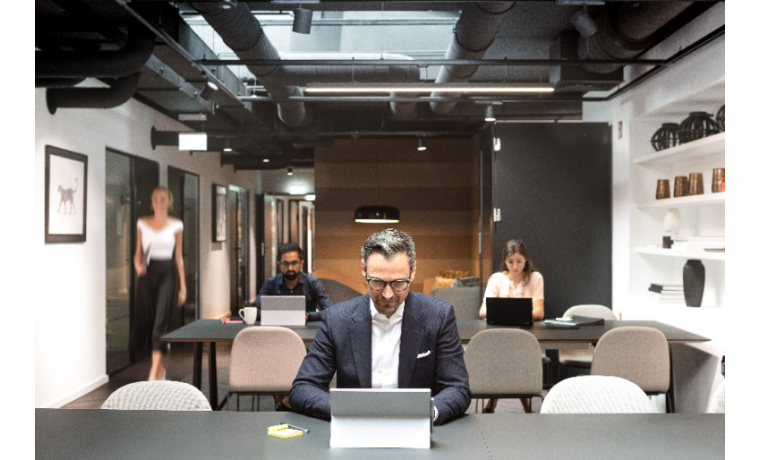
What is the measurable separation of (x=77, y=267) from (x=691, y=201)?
5743 mm

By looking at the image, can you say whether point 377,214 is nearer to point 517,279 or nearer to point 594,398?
point 517,279

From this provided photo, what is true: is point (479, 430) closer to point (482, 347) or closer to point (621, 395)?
point (621, 395)

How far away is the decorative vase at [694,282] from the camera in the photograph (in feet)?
18.8

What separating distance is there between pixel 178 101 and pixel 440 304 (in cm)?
706

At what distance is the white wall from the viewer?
606 cm

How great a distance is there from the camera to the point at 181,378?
7730 mm

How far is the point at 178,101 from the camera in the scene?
29.3 feet

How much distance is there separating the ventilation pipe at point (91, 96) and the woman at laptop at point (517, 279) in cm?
374

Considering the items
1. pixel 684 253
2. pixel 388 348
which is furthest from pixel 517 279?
pixel 388 348

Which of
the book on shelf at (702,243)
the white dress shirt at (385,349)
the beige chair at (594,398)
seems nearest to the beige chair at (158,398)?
the white dress shirt at (385,349)

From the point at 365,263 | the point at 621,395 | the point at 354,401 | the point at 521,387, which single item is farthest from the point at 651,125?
the point at 354,401

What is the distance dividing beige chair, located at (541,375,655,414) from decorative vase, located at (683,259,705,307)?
313cm

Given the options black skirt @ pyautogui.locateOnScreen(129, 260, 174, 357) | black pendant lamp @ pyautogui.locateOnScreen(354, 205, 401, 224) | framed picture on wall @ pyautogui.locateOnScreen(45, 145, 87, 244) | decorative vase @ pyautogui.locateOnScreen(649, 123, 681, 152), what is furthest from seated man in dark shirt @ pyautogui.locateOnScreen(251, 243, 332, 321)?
black pendant lamp @ pyautogui.locateOnScreen(354, 205, 401, 224)

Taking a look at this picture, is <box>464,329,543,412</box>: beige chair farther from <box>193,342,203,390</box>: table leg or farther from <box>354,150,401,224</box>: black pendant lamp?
<box>354,150,401,224</box>: black pendant lamp
